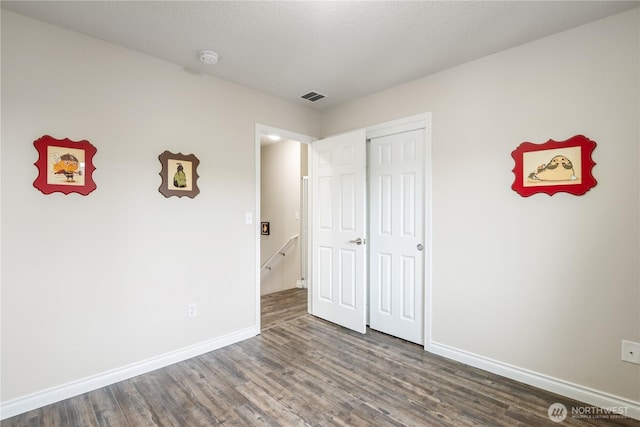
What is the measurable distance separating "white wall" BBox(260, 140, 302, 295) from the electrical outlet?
2441 millimetres

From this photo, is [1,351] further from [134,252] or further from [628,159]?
[628,159]

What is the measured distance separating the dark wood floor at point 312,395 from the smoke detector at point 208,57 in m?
2.51

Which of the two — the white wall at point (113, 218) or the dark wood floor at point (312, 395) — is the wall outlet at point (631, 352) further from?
the white wall at point (113, 218)

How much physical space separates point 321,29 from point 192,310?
2.49 meters

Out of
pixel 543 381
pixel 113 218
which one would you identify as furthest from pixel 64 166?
pixel 543 381

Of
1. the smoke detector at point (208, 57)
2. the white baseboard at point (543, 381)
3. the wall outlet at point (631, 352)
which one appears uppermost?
the smoke detector at point (208, 57)

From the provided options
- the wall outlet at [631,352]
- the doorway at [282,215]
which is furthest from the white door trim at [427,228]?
the doorway at [282,215]

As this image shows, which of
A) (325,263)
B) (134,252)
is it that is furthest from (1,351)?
(325,263)

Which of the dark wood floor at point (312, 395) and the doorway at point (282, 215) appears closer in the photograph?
the dark wood floor at point (312, 395)

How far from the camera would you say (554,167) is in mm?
2119

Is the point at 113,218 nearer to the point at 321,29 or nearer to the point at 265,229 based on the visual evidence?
the point at 321,29

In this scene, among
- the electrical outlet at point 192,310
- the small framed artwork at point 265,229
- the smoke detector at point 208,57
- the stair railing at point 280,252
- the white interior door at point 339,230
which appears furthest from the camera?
the small framed artwork at point 265,229

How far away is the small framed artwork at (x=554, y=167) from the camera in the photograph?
6.57 feet

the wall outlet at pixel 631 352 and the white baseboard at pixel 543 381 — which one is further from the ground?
the wall outlet at pixel 631 352
